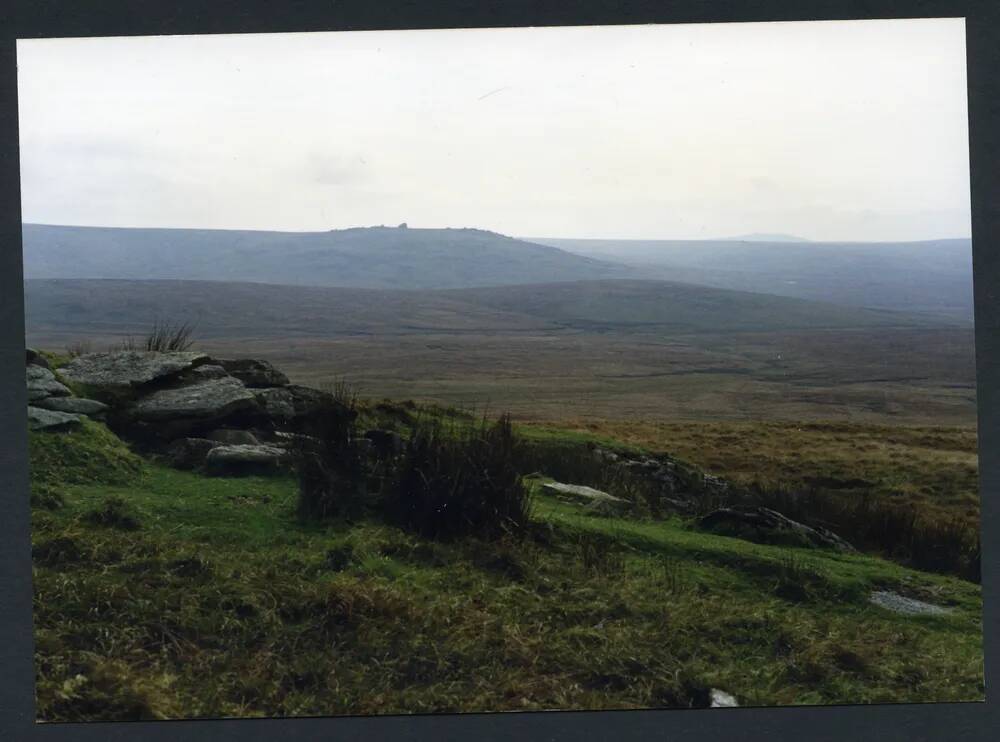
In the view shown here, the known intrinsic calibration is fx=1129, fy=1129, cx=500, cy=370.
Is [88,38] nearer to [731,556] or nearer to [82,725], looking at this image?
[82,725]

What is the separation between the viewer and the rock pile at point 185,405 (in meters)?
7.14

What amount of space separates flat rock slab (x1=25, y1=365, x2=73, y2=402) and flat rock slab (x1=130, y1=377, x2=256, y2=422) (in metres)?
0.46

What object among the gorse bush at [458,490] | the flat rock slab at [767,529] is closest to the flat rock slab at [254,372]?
the gorse bush at [458,490]

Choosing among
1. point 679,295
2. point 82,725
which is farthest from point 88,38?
point 679,295

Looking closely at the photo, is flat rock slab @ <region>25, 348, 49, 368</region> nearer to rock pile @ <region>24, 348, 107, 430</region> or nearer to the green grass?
rock pile @ <region>24, 348, 107, 430</region>

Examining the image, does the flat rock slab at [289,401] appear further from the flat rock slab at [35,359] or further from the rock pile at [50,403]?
the flat rock slab at [35,359]

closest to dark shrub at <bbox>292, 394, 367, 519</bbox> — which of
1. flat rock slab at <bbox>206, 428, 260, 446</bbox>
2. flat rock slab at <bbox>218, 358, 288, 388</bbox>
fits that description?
flat rock slab at <bbox>206, 428, 260, 446</bbox>

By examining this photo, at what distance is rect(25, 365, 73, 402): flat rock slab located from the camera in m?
7.14

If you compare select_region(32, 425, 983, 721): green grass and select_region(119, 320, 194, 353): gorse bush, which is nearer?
select_region(32, 425, 983, 721): green grass

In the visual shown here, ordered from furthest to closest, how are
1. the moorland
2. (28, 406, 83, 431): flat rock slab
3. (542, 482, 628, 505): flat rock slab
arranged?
(542, 482, 628, 505): flat rock slab → (28, 406, 83, 431): flat rock slab → the moorland

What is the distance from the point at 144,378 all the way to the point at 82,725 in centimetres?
251

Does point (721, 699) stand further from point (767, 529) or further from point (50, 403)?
point (50, 403)

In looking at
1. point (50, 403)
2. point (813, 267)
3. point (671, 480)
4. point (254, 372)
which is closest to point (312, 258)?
point (254, 372)

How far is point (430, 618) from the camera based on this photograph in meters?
6.09
